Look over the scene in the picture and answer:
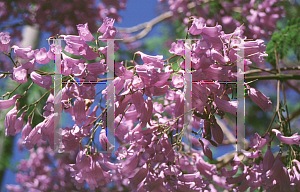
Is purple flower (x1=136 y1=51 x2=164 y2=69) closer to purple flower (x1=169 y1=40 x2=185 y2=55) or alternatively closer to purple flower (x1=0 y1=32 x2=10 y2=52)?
purple flower (x1=169 y1=40 x2=185 y2=55)

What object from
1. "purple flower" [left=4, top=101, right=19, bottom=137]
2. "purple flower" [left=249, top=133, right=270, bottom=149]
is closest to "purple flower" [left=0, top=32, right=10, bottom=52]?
"purple flower" [left=4, top=101, right=19, bottom=137]

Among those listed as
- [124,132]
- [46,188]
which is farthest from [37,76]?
[46,188]

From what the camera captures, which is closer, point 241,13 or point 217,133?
point 217,133

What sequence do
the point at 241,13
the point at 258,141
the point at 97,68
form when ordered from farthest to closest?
the point at 241,13 → the point at 258,141 → the point at 97,68

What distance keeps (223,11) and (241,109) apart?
40.4 inches

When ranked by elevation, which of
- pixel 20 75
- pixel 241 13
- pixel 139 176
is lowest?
pixel 139 176

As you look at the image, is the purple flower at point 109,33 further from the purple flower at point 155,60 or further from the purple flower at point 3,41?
the purple flower at point 3,41

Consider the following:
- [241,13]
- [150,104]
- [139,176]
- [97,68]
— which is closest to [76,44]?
[97,68]

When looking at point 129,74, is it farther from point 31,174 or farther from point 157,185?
point 31,174

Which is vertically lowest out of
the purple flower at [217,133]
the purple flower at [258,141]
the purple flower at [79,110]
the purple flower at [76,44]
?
the purple flower at [258,141]

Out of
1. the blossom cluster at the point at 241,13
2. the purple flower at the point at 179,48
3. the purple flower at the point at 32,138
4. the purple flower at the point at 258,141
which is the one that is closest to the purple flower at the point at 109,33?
the purple flower at the point at 179,48

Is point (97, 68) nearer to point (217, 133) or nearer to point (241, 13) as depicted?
point (217, 133)

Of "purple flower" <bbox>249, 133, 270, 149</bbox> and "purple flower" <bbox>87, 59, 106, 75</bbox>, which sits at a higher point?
"purple flower" <bbox>87, 59, 106, 75</bbox>

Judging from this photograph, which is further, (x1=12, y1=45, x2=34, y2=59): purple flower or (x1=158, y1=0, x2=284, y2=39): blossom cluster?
(x1=158, y1=0, x2=284, y2=39): blossom cluster
